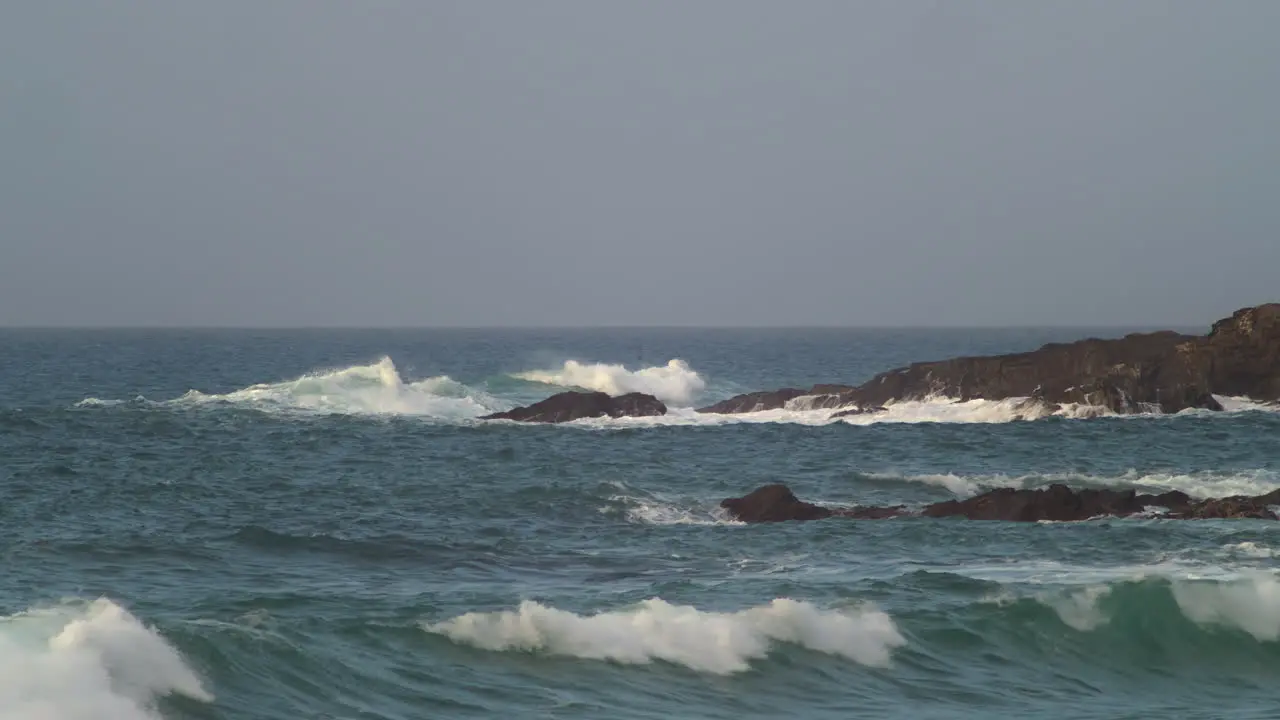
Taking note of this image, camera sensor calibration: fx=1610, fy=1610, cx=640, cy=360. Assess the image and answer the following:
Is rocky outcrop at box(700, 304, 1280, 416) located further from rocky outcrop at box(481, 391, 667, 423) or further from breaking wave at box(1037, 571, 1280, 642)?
breaking wave at box(1037, 571, 1280, 642)

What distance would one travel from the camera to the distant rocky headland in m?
51.8

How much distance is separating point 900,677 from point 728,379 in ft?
248

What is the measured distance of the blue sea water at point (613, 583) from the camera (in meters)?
16.1

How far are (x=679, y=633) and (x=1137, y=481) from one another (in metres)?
19.0

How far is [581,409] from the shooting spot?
55.5 m

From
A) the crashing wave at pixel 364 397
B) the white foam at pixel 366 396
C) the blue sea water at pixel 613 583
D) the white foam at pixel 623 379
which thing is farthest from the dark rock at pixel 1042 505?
the white foam at pixel 623 379

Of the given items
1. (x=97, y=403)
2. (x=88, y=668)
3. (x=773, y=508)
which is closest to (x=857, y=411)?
(x=773, y=508)

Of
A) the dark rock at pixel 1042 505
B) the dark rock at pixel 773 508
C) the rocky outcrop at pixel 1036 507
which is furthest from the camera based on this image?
the dark rock at pixel 773 508

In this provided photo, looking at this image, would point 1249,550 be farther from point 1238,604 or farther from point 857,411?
point 857,411

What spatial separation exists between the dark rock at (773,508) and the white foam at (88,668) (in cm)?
1511

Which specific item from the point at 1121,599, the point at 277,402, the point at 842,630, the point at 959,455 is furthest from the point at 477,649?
the point at 277,402

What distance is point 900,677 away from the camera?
57.6 feet

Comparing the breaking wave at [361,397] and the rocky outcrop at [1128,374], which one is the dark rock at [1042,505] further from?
the breaking wave at [361,397]

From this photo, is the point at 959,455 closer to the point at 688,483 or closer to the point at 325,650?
the point at 688,483
